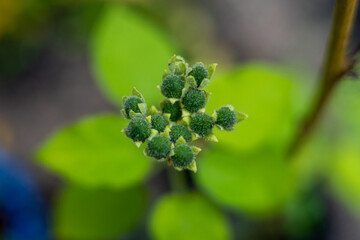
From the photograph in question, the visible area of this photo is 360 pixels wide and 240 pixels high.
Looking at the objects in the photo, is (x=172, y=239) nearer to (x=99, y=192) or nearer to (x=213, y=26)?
(x=99, y=192)

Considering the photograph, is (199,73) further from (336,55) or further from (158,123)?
(336,55)

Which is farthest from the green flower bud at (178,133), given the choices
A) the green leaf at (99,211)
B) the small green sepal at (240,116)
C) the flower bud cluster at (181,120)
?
the green leaf at (99,211)

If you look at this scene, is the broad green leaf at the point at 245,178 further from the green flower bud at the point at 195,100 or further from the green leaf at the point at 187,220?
the green flower bud at the point at 195,100

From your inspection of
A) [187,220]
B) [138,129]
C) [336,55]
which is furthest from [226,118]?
[187,220]

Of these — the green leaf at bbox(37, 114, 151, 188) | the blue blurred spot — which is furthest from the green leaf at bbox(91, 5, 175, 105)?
the blue blurred spot

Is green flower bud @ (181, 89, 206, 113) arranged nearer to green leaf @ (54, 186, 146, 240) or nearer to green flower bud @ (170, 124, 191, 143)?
green flower bud @ (170, 124, 191, 143)

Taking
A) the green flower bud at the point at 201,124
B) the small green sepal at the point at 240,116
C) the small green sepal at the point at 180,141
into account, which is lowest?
the small green sepal at the point at 180,141

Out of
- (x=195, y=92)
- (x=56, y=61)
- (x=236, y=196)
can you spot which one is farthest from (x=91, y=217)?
(x=56, y=61)
